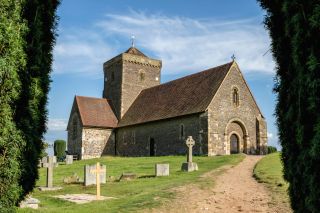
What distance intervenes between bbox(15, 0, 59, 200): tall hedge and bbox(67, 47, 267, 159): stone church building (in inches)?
911

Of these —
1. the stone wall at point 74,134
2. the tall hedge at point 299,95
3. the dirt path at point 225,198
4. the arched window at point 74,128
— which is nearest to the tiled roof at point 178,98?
the stone wall at point 74,134

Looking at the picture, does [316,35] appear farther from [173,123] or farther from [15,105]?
[173,123]

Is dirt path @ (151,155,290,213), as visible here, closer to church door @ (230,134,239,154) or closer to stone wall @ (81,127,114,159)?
church door @ (230,134,239,154)

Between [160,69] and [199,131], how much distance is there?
19741 millimetres

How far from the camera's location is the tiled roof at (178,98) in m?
34.4

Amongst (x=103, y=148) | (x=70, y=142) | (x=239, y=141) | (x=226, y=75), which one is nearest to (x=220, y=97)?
(x=226, y=75)

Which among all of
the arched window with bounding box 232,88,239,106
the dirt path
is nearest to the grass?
the dirt path

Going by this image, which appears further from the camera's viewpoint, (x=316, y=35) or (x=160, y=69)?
(x=160, y=69)

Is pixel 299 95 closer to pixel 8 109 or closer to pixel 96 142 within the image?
pixel 8 109

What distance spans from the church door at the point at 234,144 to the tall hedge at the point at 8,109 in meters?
28.7

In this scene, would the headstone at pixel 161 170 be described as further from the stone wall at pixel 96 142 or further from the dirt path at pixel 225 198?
the stone wall at pixel 96 142

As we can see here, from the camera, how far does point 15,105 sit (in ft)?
26.3

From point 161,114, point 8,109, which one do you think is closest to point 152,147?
point 161,114

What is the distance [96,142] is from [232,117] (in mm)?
17563
